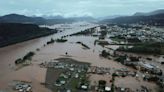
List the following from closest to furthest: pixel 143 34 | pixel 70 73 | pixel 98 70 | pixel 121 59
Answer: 1. pixel 70 73
2. pixel 98 70
3. pixel 121 59
4. pixel 143 34

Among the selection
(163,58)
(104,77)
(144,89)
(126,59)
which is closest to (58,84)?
(104,77)

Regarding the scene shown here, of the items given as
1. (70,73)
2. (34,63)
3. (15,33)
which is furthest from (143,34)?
(70,73)

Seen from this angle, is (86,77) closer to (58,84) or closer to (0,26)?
(58,84)

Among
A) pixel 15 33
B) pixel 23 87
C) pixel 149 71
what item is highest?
pixel 15 33

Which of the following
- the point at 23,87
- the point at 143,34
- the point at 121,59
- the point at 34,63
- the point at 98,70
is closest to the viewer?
the point at 23,87

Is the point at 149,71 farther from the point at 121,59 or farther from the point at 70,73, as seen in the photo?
the point at 70,73

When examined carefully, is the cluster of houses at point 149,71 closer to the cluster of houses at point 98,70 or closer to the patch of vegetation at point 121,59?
the patch of vegetation at point 121,59

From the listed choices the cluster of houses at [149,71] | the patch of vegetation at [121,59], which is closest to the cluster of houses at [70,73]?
the patch of vegetation at [121,59]

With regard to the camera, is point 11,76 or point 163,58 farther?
point 163,58

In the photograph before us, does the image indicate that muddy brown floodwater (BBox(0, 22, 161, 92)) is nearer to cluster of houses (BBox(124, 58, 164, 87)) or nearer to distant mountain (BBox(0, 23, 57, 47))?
cluster of houses (BBox(124, 58, 164, 87))

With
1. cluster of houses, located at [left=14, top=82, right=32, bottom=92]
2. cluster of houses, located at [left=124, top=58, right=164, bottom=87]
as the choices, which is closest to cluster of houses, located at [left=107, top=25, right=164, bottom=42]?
cluster of houses, located at [left=124, top=58, right=164, bottom=87]

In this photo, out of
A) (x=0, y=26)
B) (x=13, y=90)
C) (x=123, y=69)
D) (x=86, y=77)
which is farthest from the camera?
(x=0, y=26)
